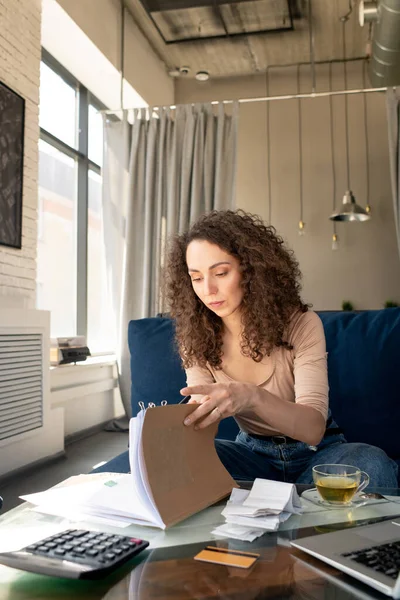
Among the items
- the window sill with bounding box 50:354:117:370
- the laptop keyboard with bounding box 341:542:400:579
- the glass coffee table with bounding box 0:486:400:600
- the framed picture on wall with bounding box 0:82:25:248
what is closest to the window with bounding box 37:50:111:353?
the window sill with bounding box 50:354:117:370

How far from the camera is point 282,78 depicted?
6.16 metres

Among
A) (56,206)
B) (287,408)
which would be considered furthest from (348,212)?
(287,408)

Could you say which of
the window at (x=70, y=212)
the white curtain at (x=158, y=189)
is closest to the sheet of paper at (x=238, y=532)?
the white curtain at (x=158, y=189)

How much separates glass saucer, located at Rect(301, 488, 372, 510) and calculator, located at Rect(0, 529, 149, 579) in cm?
38

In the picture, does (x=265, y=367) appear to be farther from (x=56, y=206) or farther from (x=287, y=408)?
(x=56, y=206)

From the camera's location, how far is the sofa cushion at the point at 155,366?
2.02 m

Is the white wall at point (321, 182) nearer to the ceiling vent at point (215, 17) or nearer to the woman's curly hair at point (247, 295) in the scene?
the ceiling vent at point (215, 17)

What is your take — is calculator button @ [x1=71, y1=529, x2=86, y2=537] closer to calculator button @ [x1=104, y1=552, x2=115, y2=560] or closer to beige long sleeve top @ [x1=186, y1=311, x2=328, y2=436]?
calculator button @ [x1=104, y1=552, x2=115, y2=560]

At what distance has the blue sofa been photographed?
6.03ft

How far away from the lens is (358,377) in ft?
6.15

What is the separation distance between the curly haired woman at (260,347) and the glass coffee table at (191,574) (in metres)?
0.41

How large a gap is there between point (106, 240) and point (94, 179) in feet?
3.56

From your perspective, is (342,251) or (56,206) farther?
(342,251)

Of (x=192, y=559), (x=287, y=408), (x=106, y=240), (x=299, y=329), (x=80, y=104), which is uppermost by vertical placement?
(x=80, y=104)
